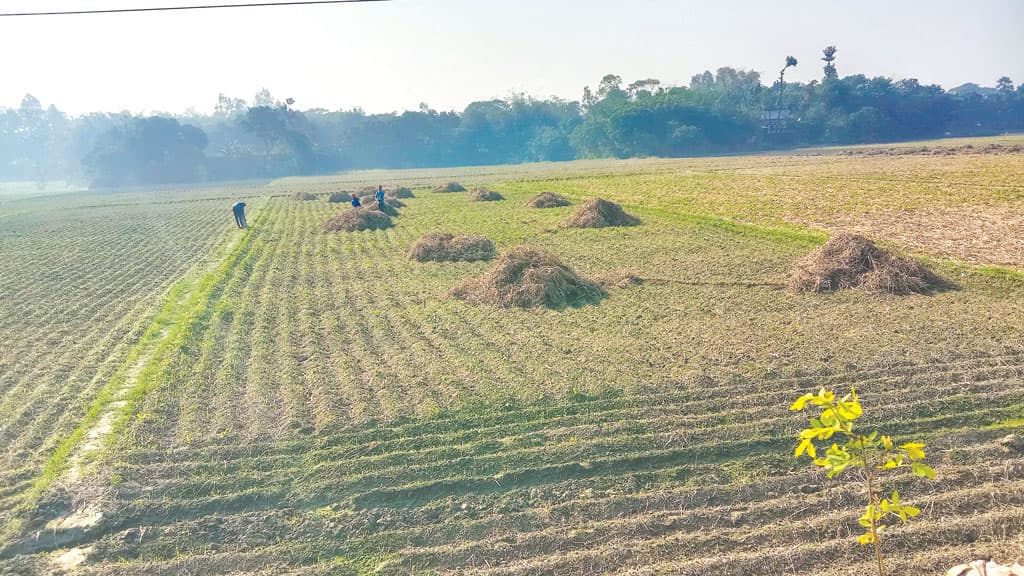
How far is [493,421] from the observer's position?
22.5ft

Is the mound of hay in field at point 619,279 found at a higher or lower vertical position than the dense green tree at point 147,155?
lower

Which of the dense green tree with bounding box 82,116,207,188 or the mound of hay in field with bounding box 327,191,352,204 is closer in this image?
the mound of hay in field with bounding box 327,191,352,204

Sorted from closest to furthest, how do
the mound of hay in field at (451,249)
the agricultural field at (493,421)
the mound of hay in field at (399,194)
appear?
the agricultural field at (493,421)
the mound of hay in field at (451,249)
the mound of hay in field at (399,194)

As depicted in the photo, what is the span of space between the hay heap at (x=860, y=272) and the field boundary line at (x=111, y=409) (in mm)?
11518

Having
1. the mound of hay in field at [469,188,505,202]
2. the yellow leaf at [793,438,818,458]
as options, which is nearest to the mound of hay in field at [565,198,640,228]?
the mound of hay in field at [469,188,505,202]

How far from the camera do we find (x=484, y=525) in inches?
203

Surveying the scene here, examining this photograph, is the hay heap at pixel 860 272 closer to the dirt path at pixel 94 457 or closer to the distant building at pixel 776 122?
the dirt path at pixel 94 457

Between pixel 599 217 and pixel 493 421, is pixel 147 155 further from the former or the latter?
pixel 493 421

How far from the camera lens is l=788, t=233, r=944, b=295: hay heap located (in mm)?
11141

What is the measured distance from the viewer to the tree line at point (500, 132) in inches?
3506

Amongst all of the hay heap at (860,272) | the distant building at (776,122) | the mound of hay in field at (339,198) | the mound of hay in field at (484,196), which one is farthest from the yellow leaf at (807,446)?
the distant building at (776,122)

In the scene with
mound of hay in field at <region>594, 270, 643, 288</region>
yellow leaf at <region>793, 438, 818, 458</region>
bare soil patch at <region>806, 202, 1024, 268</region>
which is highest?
yellow leaf at <region>793, 438, 818, 458</region>

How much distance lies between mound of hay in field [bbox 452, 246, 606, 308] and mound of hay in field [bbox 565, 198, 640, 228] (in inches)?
327

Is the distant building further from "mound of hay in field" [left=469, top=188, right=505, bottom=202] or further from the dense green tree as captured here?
the dense green tree
